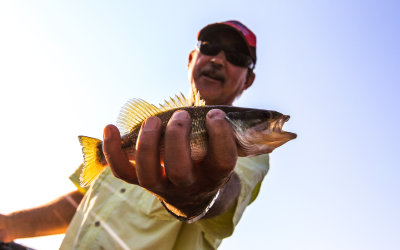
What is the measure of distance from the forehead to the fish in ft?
13.1

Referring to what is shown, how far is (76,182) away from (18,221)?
1.13m

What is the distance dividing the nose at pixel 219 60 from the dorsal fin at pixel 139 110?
324 centimetres

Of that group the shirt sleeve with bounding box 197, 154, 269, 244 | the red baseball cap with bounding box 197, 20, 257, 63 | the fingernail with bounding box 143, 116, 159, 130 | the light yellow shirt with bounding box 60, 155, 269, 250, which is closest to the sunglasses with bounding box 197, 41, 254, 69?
the red baseball cap with bounding box 197, 20, 257, 63

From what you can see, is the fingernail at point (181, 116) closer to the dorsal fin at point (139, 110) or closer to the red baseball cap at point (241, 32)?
the dorsal fin at point (139, 110)

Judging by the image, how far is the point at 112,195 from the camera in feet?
16.4

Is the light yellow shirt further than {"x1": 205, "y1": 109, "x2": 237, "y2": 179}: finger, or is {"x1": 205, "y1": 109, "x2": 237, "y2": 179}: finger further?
the light yellow shirt

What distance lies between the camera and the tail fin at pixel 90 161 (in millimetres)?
2988

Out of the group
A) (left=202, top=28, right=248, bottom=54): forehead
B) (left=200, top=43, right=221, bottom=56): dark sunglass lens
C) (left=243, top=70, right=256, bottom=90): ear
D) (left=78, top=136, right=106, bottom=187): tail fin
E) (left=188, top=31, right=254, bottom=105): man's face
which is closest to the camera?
(left=78, top=136, right=106, bottom=187): tail fin

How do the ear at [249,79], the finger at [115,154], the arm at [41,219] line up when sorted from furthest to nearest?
the ear at [249,79] → the arm at [41,219] → the finger at [115,154]

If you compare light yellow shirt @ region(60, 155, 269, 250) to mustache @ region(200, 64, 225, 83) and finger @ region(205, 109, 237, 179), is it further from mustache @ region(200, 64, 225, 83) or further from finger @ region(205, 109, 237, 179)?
mustache @ region(200, 64, 225, 83)

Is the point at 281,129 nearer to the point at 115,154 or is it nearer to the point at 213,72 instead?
the point at 115,154

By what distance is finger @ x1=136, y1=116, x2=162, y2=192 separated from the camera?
236 cm

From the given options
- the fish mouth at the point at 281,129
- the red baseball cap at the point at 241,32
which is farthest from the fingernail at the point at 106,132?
the red baseball cap at the point at 241,32

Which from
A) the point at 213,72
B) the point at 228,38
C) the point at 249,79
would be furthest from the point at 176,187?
the point at 249,79
